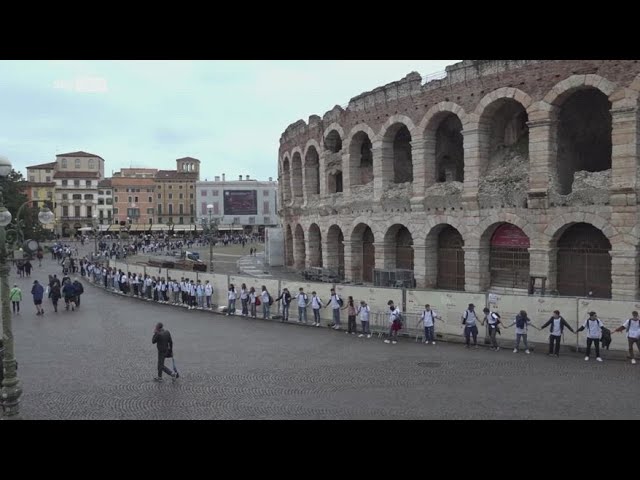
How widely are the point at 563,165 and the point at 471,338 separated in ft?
36.3

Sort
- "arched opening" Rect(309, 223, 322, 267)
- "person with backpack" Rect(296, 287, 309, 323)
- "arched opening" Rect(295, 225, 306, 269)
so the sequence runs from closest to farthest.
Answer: "person with backpack" Rect(296, 287, 309, 323) < "arched opening" Rect(309, 223, 322, 267) < "arched opening" Rect(295, 225, 306, 269)

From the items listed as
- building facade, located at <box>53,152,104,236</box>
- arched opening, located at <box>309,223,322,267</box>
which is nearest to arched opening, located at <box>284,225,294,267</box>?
arched opening, located at <box>309,223,322,267</box>

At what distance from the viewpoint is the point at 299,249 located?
43.5 meters

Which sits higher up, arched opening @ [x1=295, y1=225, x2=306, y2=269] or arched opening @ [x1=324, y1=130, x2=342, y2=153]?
arched opening @ [x1=324, y1=130, x2=342, y2=153]

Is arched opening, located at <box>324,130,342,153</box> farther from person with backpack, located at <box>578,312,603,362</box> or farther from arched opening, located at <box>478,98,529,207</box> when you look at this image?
person with backpack, located at <box>578,312,603,362</box>

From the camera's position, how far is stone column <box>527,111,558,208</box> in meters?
23.3

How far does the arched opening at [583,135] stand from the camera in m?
24.9

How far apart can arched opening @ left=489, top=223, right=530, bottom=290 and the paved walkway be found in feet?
30.7

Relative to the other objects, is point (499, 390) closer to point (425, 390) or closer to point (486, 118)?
point (425, 390)

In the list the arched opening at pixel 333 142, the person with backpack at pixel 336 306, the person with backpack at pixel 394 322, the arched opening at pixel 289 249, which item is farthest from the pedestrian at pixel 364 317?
the arched opening at pixel 289 249

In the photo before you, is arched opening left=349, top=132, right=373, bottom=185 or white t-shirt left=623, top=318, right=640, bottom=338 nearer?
white t-shirt left=623, top=318, right=640, bottom=338

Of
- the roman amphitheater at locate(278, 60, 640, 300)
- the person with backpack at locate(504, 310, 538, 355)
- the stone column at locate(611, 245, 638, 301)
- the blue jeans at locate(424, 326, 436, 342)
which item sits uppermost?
the roman amphitheater at locate(278, 60, 640, 300)

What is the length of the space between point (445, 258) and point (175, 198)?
90.1 m

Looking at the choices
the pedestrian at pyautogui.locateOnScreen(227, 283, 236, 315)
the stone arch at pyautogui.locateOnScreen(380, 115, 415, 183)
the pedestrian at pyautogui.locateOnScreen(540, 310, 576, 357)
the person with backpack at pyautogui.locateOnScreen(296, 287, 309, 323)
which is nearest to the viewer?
the pedestrian at pyautogui.locateOnScreen(540, 310, 576, 357)
